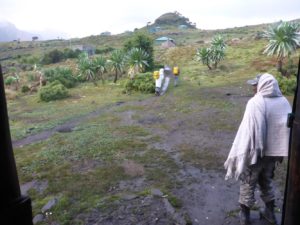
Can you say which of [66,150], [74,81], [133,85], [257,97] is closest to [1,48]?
[74,81]

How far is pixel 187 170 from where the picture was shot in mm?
6605

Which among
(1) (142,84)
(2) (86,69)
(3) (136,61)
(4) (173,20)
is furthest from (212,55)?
(4) (173,20)

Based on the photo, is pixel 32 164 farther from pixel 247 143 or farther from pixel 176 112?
pixel 176 112

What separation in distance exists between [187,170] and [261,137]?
129 inches

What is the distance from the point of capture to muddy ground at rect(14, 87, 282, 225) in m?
4.61

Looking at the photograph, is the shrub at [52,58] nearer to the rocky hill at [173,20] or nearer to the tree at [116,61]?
the tree at [116,61]

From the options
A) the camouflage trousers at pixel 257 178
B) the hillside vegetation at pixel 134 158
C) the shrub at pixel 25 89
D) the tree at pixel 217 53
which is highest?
the tree at pixel 217 53

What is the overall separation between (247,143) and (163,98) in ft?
45.2

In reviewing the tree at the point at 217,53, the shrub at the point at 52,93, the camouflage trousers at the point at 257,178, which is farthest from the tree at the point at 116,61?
the camouflage trousers at the point at 257,178

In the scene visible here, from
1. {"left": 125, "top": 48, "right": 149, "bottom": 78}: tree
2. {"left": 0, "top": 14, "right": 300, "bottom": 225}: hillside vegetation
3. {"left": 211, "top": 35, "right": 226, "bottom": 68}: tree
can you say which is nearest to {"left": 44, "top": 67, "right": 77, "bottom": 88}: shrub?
{"left": 125, "top": 48, "right": 149, "bottom": 78}: tree

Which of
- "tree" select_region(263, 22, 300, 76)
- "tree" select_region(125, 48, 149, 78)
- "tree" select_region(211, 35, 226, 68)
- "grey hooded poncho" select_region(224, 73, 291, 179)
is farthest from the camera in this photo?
"tree" select_region(211, 35, 226, 68)

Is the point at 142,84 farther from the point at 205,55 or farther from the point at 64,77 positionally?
the point at 64,77

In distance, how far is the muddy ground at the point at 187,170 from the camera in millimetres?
4609

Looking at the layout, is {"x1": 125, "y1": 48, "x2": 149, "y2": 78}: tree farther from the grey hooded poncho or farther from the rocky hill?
the rocky hill
